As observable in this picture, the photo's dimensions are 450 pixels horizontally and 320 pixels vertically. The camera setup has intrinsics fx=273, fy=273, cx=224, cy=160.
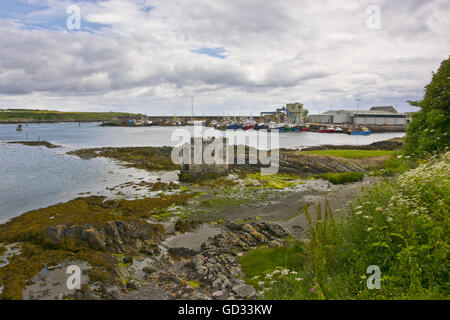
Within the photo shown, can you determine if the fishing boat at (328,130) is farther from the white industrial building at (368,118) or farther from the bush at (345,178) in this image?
the bush at (345,178)

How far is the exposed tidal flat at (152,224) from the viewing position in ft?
33.5

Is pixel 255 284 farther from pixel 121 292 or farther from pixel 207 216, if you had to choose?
pixel 207 216

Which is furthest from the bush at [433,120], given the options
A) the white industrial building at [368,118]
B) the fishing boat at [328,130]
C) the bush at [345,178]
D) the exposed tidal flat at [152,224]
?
the white industrial building at [368,118]

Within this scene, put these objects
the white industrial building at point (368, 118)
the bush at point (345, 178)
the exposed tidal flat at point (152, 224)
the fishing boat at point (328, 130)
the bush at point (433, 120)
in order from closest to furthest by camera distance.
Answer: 1. the exposed tidal flat at point (152, 224)
2. the bush at point (433, 120)
3. the bush at point (345, 178)
4. the fishing boat at point (328, 130)
5. the white industrial building at point (368, 118)

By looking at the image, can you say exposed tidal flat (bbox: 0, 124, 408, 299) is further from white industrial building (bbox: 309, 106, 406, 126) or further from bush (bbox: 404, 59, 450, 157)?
white industrial building (bbox: 309, 106, 406, 126)

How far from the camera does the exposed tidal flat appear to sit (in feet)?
33.5

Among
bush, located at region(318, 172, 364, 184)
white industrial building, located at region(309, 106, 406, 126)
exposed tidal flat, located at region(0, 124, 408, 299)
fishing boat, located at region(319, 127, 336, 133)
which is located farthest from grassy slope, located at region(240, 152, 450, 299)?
white industrial building, located at region(309, 106, 406, 126)

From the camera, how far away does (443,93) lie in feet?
55.7

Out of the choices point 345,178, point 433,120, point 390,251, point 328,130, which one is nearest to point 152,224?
point 390,251

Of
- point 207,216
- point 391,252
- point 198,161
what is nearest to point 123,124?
point 198,161

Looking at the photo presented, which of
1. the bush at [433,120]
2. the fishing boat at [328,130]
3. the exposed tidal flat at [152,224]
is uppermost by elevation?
the fishing boat at [328,130]

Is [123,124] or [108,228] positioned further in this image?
[123,124]

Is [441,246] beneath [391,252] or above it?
above
